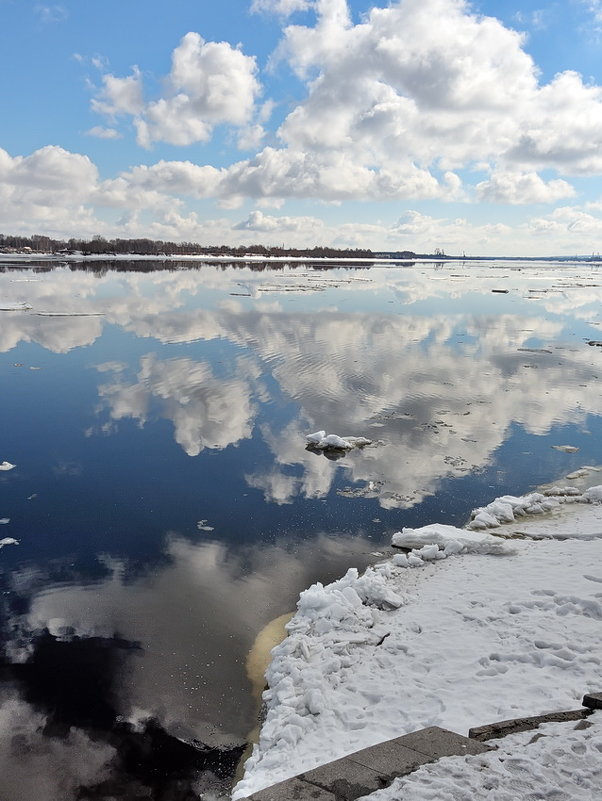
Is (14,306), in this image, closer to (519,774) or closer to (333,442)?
(333,442)

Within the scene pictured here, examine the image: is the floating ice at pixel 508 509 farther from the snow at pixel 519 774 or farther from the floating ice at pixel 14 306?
the floating ice at pixel 14 306

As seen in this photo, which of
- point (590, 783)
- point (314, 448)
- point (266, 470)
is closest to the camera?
point (590, 783)

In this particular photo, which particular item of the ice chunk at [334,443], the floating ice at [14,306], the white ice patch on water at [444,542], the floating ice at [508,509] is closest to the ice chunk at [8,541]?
the white ice patch on water at [444,542]

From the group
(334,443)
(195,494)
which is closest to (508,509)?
(334,443)

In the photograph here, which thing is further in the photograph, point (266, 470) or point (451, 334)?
point (451, 334)

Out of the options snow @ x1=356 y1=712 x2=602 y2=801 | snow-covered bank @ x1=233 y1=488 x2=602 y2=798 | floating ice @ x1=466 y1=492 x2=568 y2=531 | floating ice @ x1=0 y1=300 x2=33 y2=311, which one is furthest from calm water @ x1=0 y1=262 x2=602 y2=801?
floating ice @ x1=0 y1=300 x2=33 y2=311

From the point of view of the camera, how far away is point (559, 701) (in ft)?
18.1

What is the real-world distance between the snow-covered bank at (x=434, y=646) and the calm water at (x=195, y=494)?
2.22 feet

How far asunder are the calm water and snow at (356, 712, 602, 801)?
226 cm

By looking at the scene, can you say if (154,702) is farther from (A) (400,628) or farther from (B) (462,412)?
(B) (462,412)

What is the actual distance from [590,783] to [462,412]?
13.5 meters

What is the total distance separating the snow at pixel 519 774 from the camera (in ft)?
13.2

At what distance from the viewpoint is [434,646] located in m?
6.81

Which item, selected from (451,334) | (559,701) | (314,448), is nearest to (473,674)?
(559,701)
